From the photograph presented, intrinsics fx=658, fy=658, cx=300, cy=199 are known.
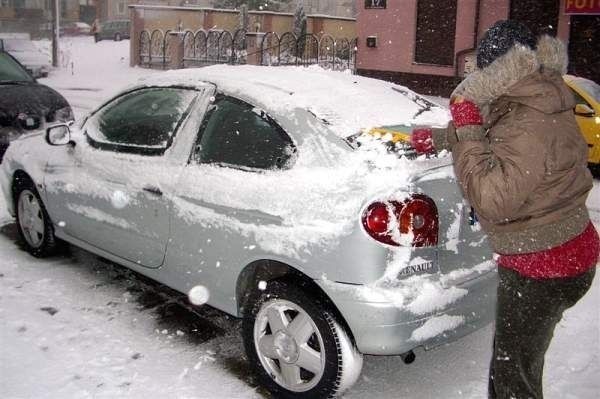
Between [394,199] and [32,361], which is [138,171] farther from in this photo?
[394,199]

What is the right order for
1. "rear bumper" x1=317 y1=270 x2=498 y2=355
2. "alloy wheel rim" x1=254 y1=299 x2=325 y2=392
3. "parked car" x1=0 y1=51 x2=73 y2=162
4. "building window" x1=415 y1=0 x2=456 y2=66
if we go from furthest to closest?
1. "building window" x1=415 y1=0 x2=456 y2=66
2. "parked car" x1=0 y1=51 x2=73 y2=162
3. "alloy wheel rim" x1=254 y1=299 x2=325 y2=392
4. "rear bumper" x1=317 y1=270 x2=498 y2=355

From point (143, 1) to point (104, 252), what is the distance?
63385 mm

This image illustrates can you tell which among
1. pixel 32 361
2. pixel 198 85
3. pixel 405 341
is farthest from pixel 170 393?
pixel 198 85

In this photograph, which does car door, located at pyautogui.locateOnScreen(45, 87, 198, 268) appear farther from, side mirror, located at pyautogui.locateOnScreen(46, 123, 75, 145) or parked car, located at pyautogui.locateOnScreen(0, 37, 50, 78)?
parked car, located at pyautogui.locateOnScreen(0, 37, 50, 78)

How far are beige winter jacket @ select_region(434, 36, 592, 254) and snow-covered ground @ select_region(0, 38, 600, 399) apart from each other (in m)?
1.47

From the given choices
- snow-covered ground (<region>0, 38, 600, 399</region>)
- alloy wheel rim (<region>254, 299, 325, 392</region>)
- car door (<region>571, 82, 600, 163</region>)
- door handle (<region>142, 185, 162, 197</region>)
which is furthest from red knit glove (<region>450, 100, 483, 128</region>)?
car door (<region>571, 82, 600, 163</region>)

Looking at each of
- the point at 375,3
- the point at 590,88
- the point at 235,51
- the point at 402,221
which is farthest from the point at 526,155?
the point at 235,51

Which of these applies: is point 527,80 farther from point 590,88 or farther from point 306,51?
point 306,51

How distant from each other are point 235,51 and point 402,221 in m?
23.3

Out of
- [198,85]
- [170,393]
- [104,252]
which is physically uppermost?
[198,85]

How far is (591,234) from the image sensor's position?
248 cm

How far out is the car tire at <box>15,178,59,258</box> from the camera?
5.30 meters

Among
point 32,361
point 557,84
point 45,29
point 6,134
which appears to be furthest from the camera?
point 45,29

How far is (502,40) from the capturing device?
2.36m
